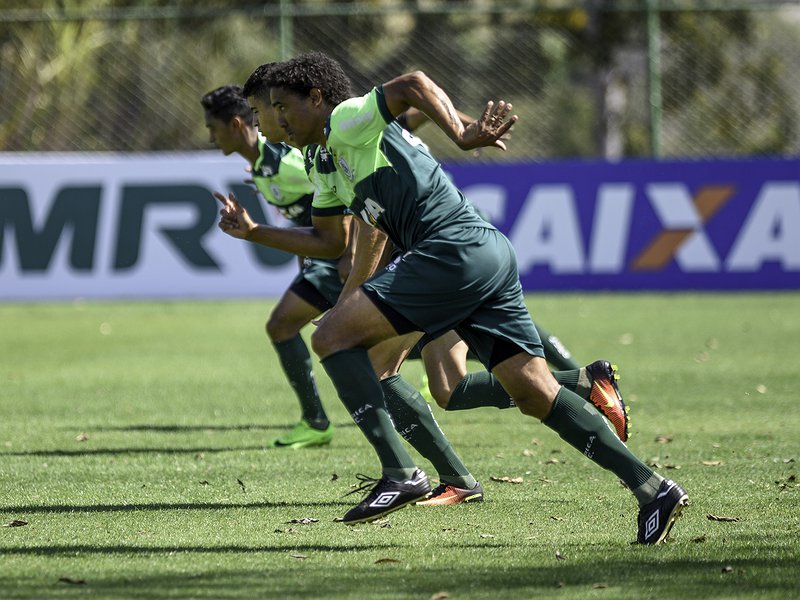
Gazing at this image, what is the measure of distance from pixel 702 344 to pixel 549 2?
9852mm

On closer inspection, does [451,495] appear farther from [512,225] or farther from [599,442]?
[512,225]

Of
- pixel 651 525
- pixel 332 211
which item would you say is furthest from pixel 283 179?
pixel 651 525

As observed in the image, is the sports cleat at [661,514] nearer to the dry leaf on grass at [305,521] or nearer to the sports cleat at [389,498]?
the sports cleat at [389,498]

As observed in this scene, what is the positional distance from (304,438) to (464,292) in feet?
10.0

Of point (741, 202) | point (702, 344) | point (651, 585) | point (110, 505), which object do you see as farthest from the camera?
point (741, 202)

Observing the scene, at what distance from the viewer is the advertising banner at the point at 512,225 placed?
1700 cm

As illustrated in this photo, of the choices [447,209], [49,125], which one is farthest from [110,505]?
[49,125]

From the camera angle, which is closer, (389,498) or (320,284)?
(389,498)

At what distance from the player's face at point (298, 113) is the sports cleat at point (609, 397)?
71.2 inches

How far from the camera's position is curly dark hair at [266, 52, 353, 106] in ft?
18.9

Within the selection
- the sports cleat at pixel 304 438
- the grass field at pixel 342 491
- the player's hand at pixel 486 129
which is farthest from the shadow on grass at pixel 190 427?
the player's hand at pixel 486 129

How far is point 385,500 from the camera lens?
549 centimetres

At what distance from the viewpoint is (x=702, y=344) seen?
1313 centimetres

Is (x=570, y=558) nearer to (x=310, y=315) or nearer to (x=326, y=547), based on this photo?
(x=326, y=547)
